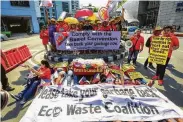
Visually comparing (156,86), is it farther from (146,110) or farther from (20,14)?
(20,14)

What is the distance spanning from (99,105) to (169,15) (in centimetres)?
3766

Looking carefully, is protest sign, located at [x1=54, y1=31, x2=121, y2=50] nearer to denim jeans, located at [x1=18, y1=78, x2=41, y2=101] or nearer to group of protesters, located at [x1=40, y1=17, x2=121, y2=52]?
group of protesters, located at [x1=40, y1=17, x2=121, y2=52]

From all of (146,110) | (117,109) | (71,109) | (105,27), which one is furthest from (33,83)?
(105,27)

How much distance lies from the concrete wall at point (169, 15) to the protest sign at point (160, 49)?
31.5 meters

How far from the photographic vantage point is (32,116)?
311 cm

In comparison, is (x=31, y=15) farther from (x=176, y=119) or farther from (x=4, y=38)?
(x=176, y=119)

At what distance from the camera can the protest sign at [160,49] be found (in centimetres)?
529

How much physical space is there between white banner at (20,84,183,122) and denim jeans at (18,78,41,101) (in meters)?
0.69

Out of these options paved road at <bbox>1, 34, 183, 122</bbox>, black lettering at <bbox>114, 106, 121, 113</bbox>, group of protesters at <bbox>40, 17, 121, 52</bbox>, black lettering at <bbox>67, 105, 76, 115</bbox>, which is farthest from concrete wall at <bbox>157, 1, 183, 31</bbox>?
black lettering at <bbox>67, 105, 76, 115</bbox>

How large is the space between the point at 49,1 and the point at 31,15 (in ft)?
84.0

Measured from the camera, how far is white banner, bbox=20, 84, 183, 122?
10.1ft

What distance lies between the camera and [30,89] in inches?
179

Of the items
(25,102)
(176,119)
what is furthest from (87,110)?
(25,102)

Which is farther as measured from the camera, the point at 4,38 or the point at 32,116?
the point at 4,38
